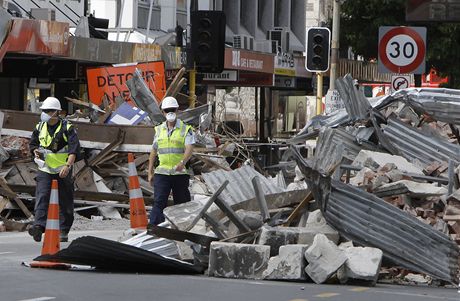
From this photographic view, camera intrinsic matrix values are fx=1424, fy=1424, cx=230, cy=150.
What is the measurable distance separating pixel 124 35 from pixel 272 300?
100 feet

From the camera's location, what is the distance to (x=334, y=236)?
1374 centimetres

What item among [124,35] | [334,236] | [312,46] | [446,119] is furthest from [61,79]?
[334,236]

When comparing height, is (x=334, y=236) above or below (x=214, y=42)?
below

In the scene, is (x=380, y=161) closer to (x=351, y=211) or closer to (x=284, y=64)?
(x=351, y=211)

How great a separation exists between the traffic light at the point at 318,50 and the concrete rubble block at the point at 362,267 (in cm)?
1271

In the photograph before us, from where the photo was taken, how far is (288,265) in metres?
13.0

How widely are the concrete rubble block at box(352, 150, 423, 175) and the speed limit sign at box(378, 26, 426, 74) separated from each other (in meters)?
5.18

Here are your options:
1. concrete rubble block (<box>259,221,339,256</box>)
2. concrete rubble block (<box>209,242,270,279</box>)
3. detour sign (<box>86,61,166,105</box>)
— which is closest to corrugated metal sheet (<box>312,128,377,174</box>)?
concrete rubble block (<box>259,221,339,256</box>)

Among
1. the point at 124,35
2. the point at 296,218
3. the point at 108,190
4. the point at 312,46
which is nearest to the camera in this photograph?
the point at 296,218

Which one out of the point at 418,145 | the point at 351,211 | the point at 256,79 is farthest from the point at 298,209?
the point at 256,79

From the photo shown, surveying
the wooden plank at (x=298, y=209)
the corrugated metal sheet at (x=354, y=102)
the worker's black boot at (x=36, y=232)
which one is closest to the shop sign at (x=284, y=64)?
the corrugated metal sheet at (x=354, y=102)

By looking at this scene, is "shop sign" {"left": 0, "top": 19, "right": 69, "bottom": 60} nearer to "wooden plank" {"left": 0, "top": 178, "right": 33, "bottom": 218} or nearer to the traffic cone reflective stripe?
"wooden plank" {"left": 0, "top": 178, "right": 33, "bottom": 218}

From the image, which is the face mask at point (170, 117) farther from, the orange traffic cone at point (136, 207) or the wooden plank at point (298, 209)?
the wooden plank at point (298, 209)

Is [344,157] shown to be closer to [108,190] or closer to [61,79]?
[108,190]
